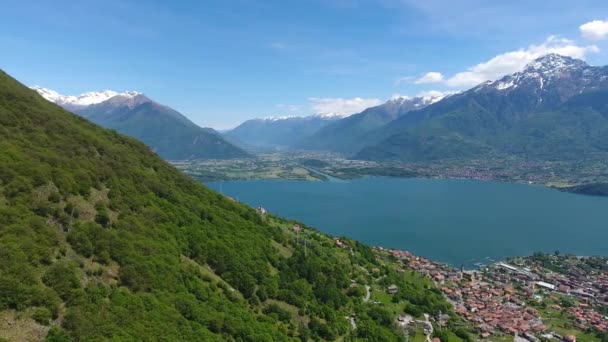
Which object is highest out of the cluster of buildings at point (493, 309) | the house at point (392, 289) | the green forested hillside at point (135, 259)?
the green forested hillside at point (135, 259)

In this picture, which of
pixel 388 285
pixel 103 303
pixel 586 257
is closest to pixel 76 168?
pixel 103 303

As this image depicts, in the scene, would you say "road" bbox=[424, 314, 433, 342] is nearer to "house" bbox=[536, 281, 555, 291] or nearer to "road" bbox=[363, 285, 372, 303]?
"road" bbox=[363, 285, 372, 303]

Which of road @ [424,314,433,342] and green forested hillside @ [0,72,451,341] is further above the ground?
green forested hillside @ [0,72,451,341]

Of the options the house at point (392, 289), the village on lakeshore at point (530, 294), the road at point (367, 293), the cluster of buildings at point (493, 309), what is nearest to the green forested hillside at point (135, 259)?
the road at point (367, 293)

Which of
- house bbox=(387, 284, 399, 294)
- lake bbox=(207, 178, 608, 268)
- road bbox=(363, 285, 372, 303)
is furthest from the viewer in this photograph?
lake bbox=(207, 178, 608, 268)

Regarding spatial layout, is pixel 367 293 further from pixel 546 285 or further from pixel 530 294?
pixel 546 285

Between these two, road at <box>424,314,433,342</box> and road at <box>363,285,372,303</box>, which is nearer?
road at <box>424,314,433,342</box>

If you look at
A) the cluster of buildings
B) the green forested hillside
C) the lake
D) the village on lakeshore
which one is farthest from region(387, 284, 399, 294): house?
the lake

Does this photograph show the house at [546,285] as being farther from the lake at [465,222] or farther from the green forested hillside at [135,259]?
the green forested hillside at [135,259]
